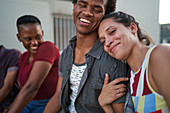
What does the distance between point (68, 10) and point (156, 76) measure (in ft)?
15.9

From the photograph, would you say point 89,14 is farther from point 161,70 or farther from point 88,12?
point 161,70

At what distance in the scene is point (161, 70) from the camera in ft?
2.95

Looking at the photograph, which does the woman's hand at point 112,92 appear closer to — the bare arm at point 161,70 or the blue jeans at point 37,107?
the bare arm at point 161,70

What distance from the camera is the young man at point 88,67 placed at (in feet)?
4.02

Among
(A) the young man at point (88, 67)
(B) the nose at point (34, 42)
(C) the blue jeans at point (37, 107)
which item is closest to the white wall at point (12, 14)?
(B) the nose at point (34, 42)

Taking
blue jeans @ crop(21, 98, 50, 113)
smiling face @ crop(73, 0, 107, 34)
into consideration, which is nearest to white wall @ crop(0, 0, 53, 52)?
blue jeans @ crop(21, 98, 50, 113)

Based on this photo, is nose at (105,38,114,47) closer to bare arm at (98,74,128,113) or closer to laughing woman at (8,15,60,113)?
bare arm at (98,74,128,113)

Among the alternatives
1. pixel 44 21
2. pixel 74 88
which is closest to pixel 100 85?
pixel 74 88

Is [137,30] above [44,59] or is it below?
above

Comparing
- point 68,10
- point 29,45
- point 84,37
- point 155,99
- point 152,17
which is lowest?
point 155,99

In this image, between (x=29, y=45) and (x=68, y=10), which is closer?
(x=29, y=45)

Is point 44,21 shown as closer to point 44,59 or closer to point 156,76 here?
point 44,59

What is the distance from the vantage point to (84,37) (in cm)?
142

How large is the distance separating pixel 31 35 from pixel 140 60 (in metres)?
1.40
